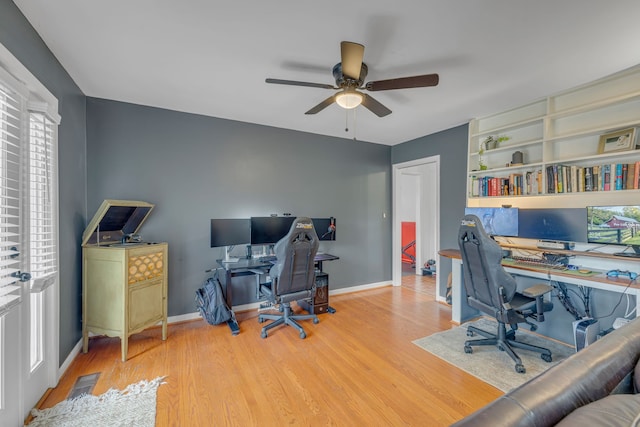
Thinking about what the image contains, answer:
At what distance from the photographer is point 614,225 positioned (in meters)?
2.36

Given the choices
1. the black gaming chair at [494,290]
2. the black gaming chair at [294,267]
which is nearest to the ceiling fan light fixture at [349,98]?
the black gaming chair at [294,267]

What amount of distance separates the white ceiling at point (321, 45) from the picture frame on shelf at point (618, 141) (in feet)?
1.75

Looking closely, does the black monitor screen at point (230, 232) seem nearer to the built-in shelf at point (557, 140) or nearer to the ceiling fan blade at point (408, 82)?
the ceiling fan blade at point (408, 82)

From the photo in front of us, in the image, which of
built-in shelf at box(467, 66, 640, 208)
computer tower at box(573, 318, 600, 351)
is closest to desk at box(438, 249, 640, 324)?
computer tower at box(573, 318, 600, 351)

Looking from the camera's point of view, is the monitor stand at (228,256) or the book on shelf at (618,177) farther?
the monitor stand at (228,256)

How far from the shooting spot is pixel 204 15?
169 centimetres

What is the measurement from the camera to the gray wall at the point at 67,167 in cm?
182

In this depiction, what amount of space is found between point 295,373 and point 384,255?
115 inches

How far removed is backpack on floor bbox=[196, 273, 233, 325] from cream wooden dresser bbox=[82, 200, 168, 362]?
507 millimetres

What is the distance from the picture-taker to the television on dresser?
2.25m

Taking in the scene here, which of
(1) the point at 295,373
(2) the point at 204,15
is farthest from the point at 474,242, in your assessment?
(2) the point at 204,15

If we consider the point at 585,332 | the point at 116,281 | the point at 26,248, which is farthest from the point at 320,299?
the point at 26,248

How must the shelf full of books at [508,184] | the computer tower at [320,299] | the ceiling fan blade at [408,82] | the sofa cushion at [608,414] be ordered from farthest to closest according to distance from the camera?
the computer tower at [320,299]
the shelf full of books at [508,184]
the ceiling fan blade at [408,82]
the sofa cushion at [608,414]

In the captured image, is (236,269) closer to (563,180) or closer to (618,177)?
(563,180)
